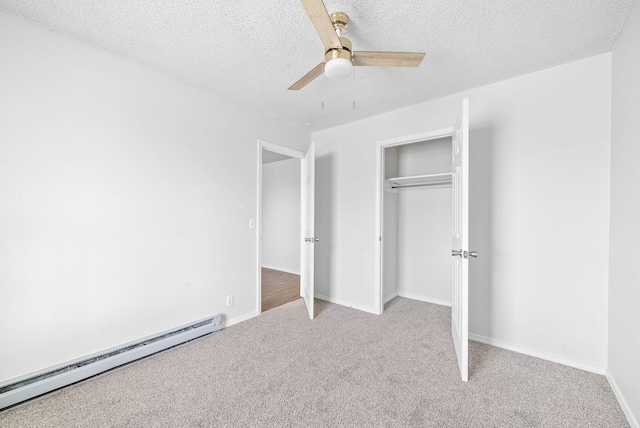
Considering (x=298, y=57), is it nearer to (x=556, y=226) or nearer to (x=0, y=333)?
(x=556, y=226)

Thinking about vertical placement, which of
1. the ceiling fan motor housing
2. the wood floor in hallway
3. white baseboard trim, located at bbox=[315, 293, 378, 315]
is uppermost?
the ceiling fan motor housing

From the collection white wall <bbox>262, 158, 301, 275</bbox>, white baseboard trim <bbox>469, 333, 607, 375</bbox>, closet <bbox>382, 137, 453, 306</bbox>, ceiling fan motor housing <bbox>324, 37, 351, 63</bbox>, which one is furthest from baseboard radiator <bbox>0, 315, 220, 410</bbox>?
white wall <bbox>262, 158, 301, 275</bbox>

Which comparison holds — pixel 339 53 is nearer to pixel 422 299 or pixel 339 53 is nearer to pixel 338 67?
pixel 338 67

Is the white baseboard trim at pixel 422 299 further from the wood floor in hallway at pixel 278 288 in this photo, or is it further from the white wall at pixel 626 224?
the white wall at pixel 626 224

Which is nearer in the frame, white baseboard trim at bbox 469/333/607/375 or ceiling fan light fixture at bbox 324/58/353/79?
ceiling fan light fixture at bbox 324/58/353/79

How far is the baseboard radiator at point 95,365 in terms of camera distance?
1.70 m

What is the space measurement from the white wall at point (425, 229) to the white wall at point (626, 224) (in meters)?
1.71

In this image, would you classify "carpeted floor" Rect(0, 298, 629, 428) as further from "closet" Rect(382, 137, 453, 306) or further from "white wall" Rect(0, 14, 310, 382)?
"closet" Rect(382, 137, 453, 306)

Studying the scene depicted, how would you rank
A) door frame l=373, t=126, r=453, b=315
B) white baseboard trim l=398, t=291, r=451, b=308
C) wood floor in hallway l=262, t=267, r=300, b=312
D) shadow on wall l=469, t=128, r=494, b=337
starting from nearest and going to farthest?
shadow on wall l=469, t=128, r=494, b=337, door frame l=373, t=126, r=453, b=315, white baseboard trim l=398, t=291, r=451, b=308, wood floor in hallway l=262, t=267, r=300, b=312

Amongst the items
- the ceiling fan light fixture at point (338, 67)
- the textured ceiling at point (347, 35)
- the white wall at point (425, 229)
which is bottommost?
the white wall at point (425, 229)

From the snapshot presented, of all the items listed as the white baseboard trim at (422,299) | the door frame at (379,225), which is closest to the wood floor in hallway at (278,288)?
the door frame at (379,225)

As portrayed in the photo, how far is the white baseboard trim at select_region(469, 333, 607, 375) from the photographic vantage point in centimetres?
212

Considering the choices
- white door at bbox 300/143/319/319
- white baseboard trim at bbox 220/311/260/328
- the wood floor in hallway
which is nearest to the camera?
white baseboard trim at bbox 220/311/260/328

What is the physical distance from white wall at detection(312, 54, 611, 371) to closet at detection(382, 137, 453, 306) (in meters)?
0.89
